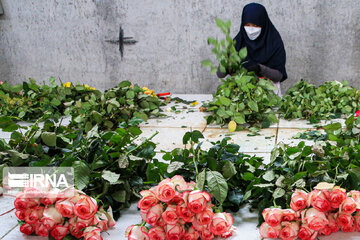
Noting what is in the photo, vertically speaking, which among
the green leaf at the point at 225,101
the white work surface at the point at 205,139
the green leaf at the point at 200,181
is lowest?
the white work surface at the point at 205,139

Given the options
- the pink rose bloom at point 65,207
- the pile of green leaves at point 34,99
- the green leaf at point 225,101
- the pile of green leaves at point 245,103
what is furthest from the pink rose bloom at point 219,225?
the pile of green leaves at point 34,99

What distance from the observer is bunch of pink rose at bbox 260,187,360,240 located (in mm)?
1246

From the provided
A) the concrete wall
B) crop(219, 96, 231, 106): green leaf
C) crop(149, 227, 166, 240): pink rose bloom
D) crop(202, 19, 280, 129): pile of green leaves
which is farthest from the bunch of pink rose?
the concrete wall

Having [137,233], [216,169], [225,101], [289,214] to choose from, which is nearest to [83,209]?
[137,233]

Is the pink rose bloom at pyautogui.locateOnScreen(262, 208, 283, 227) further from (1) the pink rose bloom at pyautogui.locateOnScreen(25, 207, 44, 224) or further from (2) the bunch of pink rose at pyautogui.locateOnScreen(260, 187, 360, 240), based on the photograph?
(1) the pink rose bloom at pyautogui.locateOnScreen(25, 207, 44, 224)

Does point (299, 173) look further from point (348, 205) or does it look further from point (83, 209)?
point (83, 209)

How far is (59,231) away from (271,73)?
10.4 ft

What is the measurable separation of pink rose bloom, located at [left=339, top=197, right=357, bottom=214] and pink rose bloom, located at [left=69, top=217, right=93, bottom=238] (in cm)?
84

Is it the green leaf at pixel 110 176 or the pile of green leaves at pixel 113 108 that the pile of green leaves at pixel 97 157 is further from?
the pile of green leaves at pixel 113 108

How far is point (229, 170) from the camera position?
152 centimetres

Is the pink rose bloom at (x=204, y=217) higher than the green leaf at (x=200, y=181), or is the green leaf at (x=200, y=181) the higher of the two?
the green leaf at (x=200, y=181)

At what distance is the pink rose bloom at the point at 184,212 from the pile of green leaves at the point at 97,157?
0.34 m

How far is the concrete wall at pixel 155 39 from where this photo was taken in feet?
15.4

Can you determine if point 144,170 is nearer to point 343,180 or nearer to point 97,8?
point 343,180
